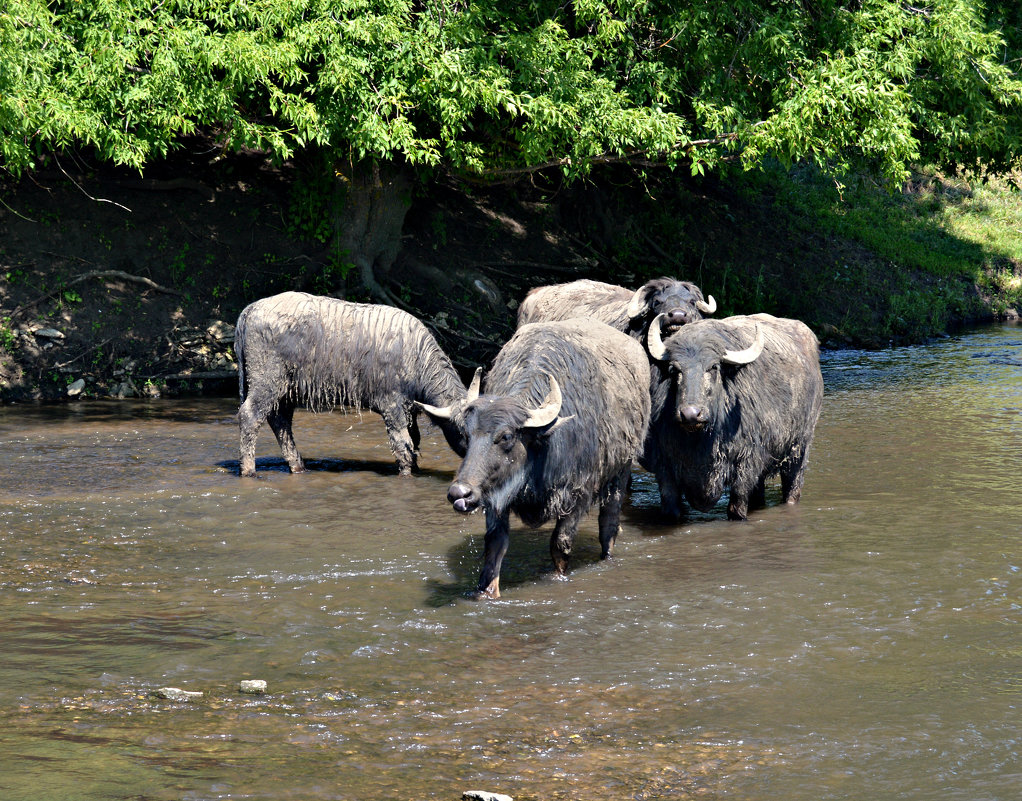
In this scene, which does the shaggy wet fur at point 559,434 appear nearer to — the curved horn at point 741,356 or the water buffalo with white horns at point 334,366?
the curved horn at point 741,356

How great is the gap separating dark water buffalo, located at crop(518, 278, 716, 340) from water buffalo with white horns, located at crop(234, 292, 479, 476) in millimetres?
1693

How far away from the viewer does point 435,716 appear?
19.6ft

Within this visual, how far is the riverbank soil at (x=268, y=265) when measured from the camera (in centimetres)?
1620

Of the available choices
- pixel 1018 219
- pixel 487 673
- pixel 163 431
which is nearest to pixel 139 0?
pixel 163 431

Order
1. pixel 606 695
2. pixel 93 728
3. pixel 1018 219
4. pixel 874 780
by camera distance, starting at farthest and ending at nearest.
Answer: pixel 1018 219 < pixel 606 695 < pixel 93 728 < pixel 874 780

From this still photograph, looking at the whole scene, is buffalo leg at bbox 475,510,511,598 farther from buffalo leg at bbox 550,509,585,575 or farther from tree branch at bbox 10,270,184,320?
tree branch at bbox 10,270,184,320

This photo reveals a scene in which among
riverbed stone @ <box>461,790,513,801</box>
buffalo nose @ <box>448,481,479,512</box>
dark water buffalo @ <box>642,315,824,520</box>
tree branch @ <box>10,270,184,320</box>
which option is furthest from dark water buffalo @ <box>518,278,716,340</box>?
riverbed stone @ <box>461,790,513,801</box>

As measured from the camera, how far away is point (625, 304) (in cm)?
1255

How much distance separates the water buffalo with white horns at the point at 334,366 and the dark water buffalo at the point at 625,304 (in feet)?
5.55

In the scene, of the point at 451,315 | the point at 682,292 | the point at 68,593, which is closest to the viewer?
the point at 68,593

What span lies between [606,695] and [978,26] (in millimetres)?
13825

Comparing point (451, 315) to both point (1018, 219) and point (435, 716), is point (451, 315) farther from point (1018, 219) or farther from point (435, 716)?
point (1018, 219)

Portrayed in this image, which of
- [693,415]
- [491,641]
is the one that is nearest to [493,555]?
[491,641]

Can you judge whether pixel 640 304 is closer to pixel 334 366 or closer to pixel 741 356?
pixel 741 356
